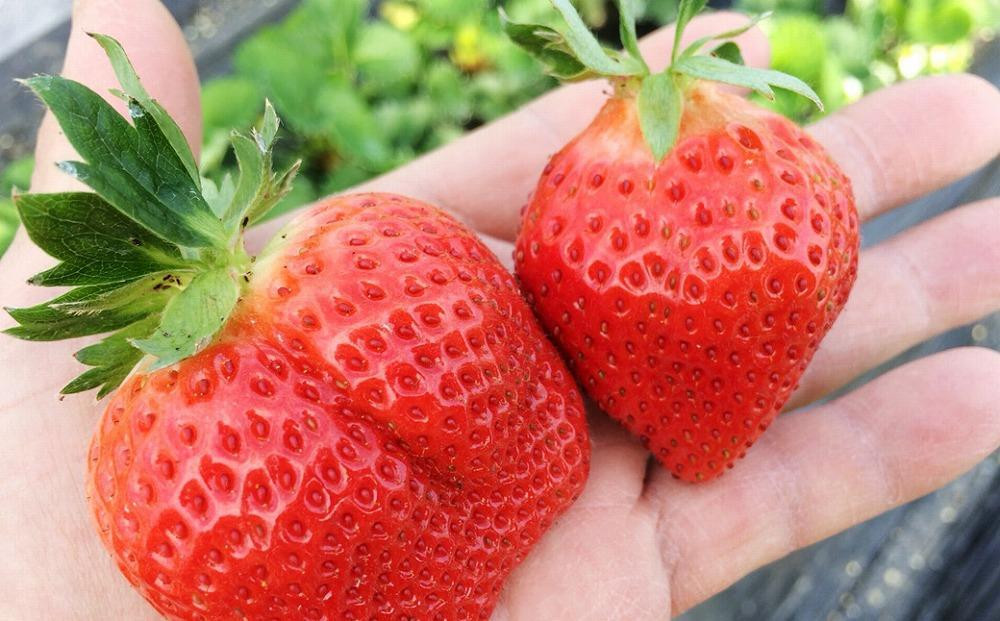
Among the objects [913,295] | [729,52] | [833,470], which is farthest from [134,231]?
[913,295]

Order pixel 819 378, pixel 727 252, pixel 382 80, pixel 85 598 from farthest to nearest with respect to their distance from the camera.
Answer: pixel 382 80 < pixel 819 378 < pixel 85 598 < pixel 727 252

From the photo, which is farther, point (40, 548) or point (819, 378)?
point (819, 378)

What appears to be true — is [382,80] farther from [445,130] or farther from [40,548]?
[40,548]

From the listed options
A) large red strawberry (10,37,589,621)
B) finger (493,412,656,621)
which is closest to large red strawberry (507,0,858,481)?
large red strawberry (10,37,589,621)

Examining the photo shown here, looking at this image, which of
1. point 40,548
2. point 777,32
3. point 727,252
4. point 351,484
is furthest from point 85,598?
point 777,32

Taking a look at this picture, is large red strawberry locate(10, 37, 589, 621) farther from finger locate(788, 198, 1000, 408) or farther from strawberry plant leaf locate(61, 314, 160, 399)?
finger locate(788, 198, 1000, 408)

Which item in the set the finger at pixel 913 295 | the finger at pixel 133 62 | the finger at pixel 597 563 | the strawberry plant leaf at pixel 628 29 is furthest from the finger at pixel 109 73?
the finger at pixel 913 295
